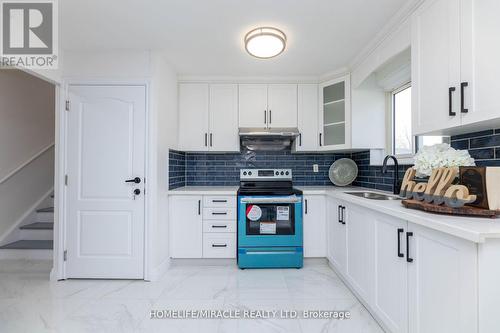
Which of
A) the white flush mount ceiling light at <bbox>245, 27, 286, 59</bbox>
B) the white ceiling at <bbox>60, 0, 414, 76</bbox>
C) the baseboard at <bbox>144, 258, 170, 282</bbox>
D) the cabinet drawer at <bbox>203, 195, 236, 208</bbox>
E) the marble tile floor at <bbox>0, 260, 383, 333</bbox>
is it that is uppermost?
the white ceiling at <bbox>60, 0, 414, 76</bbox>

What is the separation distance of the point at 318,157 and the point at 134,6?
2.71m

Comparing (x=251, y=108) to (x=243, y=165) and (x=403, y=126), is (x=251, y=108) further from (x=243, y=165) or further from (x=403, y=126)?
(x=403, y=126)

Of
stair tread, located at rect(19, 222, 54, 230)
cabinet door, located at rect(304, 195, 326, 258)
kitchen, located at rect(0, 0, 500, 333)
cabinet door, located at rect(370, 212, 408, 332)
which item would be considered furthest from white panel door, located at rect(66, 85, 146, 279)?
cabinet door, located at rect(370, 212, 408, 332)

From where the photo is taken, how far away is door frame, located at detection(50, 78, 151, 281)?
8.13 feet

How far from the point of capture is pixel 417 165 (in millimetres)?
1542

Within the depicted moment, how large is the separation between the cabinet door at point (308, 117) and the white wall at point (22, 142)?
3.70 meters

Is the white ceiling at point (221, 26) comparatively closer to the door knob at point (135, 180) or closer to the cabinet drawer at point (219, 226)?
the door knob at point (135, 180)

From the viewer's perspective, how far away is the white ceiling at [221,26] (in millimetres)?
1790

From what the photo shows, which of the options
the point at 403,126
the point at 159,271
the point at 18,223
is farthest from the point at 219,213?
the point at 18,223

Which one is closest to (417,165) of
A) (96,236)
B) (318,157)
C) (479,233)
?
(479,233)

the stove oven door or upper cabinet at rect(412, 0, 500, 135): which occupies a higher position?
upper cabinet at rect(412, 0, 500, 135)

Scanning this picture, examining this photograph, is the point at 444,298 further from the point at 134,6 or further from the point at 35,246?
the point at 35,246

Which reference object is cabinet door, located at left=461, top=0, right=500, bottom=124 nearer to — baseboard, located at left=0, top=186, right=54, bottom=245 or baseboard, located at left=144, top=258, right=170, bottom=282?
baseboard, located at left=144, top=258, right=170, bottom=282

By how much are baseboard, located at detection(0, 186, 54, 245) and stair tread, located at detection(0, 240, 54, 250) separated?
0.29 feet
